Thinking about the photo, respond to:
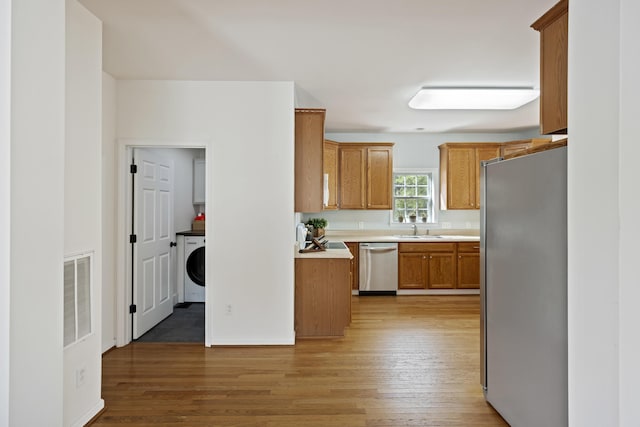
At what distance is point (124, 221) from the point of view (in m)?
3.70

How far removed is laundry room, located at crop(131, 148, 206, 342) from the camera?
390 centimetres

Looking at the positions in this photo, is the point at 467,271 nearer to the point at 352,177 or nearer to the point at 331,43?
the point at 352,177

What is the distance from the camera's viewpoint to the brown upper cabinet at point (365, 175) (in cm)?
617

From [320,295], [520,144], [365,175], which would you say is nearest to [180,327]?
[320,295]

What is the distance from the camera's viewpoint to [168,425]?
237 cm

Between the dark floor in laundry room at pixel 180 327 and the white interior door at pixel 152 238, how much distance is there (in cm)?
8

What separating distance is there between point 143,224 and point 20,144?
2731mm

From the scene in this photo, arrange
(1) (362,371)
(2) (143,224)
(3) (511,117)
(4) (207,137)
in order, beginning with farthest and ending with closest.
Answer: (3) (511,117)
(2) (143,224)
(4) (207,137)
(1) (362,371)

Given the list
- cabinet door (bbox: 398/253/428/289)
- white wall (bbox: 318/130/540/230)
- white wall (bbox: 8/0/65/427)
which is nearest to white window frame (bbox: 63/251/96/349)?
white wall (bbox: 8/0/65/427)

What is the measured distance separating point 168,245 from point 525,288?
390 cm

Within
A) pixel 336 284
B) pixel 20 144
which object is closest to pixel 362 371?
pixel 336 284

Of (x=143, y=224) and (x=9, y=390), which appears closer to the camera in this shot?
(x=9, y=390)

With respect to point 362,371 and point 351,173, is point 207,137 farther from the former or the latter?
point 351,173

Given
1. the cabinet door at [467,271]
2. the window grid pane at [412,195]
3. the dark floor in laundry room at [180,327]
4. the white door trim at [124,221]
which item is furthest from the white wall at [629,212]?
the window grid pane at [412,195]
